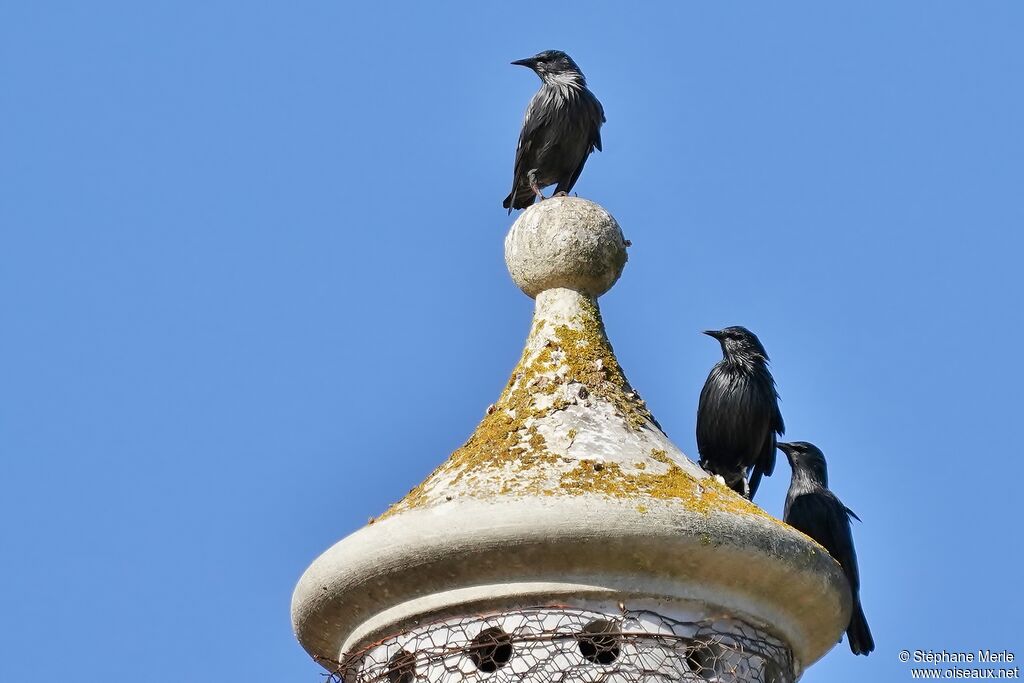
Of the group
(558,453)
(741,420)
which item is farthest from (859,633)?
(558,453)

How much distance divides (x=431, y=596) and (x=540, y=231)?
1.96m

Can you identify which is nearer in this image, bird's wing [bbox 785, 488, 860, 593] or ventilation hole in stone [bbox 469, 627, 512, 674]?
ventilation hole in stone [bbox 469, 627, 512, 674]

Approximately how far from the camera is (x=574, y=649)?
678 cm

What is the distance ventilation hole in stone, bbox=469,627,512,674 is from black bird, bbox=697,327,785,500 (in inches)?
80.9

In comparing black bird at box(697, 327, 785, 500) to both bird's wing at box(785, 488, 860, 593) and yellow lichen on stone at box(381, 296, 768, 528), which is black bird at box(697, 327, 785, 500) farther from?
yellow lichen on stone at box(381, 296, 768, 528)

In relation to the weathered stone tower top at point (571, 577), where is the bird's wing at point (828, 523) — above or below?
above

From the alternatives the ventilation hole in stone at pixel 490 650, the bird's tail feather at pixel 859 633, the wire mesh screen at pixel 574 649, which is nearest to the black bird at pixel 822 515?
the bird's tail feather at pixel 859 633

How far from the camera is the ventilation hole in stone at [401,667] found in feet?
23.1

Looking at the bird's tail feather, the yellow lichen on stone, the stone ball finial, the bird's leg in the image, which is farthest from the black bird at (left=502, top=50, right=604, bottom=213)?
the bird's tail feather

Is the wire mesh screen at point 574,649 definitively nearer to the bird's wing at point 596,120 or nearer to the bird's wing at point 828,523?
the bird's wing at point 828,523

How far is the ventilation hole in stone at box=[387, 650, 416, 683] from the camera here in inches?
277

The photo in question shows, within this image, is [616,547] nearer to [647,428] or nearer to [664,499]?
[664,499]

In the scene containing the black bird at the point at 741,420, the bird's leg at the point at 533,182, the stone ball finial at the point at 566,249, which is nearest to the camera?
the stone ball finial at the point at 566,249

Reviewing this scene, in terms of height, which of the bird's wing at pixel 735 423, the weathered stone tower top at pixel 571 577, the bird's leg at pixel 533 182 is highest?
the bird's leg at pixel 533 182
